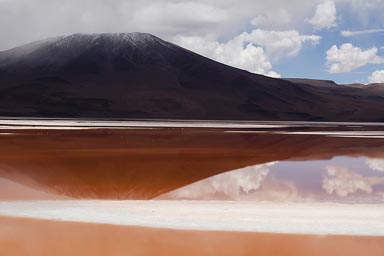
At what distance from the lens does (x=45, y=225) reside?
7.89 meters

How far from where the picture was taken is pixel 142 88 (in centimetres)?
11206

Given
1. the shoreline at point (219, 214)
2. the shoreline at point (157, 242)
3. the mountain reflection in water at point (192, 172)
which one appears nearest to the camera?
the shoreline at point (157, 242)

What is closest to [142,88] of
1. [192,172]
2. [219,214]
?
[192,172]

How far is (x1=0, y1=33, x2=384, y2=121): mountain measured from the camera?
329ft

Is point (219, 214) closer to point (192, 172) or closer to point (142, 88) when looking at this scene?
point (192, 172)

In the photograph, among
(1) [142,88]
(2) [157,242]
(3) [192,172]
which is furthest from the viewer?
(1) [142,88]

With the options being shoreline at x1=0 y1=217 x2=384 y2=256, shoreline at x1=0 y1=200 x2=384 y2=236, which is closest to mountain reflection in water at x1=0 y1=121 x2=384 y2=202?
shoreline at x1=0 y1=200 x2=384 y2=236

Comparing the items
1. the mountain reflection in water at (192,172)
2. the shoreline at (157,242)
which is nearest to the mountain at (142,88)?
the mountain reflection in water at (192,172)

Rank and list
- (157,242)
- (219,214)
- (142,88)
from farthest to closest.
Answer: (142,88) → (219,214) → (157,242)

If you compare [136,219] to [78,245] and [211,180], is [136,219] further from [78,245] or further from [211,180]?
[211,180]

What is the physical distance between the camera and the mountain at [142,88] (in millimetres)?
100312

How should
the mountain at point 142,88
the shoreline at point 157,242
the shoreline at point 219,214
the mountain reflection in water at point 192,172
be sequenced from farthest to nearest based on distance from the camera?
the mountain at point 142,88
the mountain reflection in water at point 192,172
the shoreline at point 219,214
the shoreline at point 157,242

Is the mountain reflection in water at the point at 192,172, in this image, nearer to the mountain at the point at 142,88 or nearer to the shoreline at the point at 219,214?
the shoreline at the point at 219,214

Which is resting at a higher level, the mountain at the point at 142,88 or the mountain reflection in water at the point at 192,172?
the mountain at the point at 142,88
